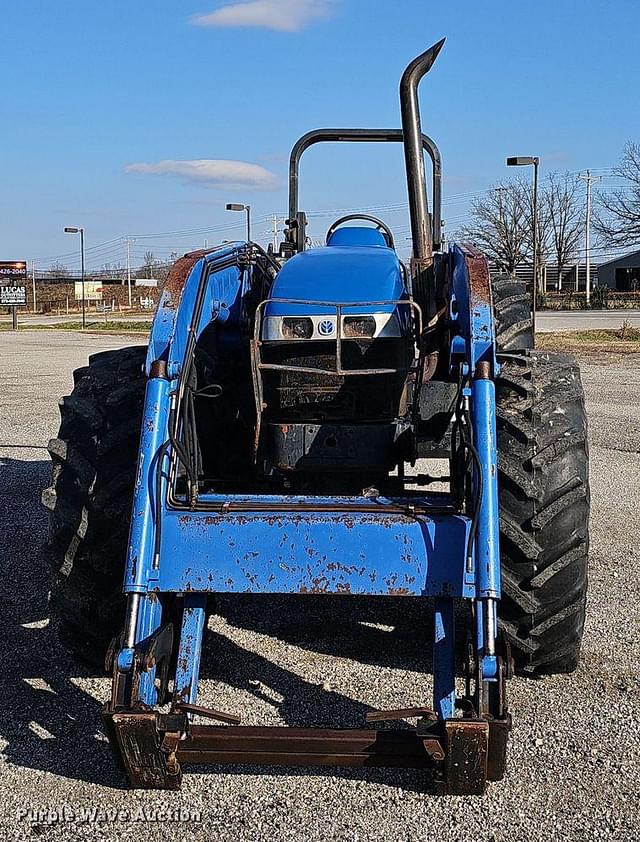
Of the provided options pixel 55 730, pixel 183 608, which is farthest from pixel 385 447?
pixel 55 730

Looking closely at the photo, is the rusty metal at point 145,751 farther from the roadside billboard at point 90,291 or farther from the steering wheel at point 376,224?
the roadside billboard at point 90,291

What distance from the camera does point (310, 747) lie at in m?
3.39

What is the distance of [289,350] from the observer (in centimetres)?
446

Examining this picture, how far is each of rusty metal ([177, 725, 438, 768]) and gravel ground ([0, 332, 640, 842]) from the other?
9.4 inches

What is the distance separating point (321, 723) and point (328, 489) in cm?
107

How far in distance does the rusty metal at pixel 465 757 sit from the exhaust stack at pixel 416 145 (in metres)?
2.56

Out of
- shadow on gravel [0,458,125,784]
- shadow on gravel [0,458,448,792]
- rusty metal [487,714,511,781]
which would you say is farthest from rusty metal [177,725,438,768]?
shadow on gravel [0,458,125,784]

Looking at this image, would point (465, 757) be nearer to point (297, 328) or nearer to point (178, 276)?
point (297, 328)

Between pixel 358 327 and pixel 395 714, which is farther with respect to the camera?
pixel 358 327

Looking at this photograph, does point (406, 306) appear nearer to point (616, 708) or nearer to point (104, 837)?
point (616, 708)

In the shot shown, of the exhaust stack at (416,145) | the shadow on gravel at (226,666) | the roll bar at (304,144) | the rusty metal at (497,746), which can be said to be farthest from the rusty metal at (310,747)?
the roll bar at (304,144)

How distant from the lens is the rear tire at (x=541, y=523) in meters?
4.17

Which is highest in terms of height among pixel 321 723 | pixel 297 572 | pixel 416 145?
pixel 416 145

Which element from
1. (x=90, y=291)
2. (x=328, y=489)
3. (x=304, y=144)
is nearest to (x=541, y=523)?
(x=328, y=489)
